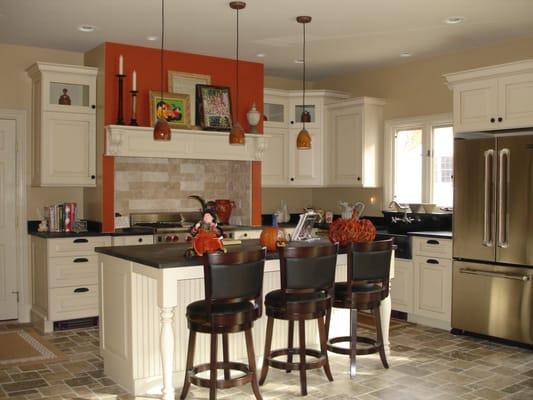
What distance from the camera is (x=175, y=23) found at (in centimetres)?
532

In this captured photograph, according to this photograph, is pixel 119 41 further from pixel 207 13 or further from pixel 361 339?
pixel 361 339

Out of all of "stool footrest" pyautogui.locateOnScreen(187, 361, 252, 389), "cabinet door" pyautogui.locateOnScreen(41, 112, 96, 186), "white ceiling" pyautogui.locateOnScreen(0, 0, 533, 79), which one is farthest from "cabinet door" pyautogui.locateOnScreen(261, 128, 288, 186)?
"stool footrest" pyautogui.locateOnScreen(187, 361, 252, 389)

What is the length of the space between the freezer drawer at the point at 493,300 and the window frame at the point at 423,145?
55.4 inches

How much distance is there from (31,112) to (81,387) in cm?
322

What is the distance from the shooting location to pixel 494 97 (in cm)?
539

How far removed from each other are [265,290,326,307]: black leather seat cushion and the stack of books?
114 inches

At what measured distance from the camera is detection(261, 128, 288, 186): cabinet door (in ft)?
24.0

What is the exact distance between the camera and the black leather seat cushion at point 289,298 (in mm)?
3857

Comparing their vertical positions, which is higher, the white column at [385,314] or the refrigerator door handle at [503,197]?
the refrigerator door handle at [503,197]

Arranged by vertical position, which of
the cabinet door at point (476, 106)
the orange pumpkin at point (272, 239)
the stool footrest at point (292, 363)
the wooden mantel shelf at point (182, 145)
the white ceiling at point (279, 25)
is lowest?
the stool footrest at point (292, 363)

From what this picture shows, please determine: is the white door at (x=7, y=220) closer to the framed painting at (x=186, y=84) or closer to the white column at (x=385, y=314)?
the framed painting at (x=186, y=84)

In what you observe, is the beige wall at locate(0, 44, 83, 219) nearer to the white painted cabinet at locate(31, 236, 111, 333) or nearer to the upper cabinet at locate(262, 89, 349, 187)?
the white painted cabinet at locate(31, 236, 111, 333)

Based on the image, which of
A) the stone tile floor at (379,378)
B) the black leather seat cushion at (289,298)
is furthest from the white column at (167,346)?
the black leather seat cushion at (289,298)

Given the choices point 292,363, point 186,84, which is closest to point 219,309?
point 292,363
